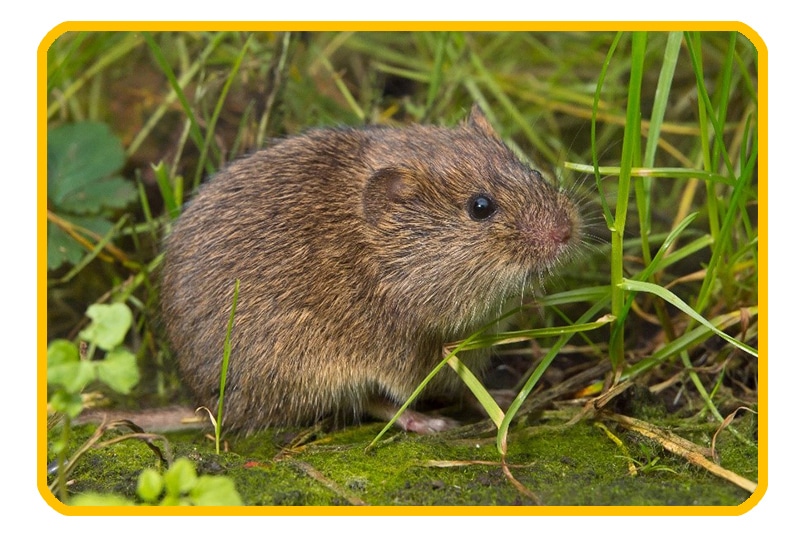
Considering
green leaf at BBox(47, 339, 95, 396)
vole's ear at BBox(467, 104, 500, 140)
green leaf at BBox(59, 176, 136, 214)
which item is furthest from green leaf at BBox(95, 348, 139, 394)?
green leaf at BBox(59, 176, 136, 214)

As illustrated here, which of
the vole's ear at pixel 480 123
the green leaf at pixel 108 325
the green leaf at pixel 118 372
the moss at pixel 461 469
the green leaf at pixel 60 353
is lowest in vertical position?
the moss at pixel 461 469

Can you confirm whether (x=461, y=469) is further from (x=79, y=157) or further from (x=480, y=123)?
(x=79, y=157)

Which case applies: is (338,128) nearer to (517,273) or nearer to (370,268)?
(370,268)

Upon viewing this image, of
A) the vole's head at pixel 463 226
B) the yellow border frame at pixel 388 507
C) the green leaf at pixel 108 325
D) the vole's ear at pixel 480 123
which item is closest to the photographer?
the green leaf at pixel 108 325

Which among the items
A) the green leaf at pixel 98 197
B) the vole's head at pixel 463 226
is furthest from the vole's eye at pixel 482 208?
the green leaf at pixel 98 197

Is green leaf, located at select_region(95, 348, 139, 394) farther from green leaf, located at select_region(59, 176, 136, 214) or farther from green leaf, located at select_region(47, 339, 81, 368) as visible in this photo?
green leaf, located at select_region(59, 176, 136, 214)

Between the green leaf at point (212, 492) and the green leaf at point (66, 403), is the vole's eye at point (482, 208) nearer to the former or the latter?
the green leaf at point (212, 492)

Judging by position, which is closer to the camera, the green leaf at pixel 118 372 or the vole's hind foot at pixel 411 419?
the green leaf at pixel 118 372
